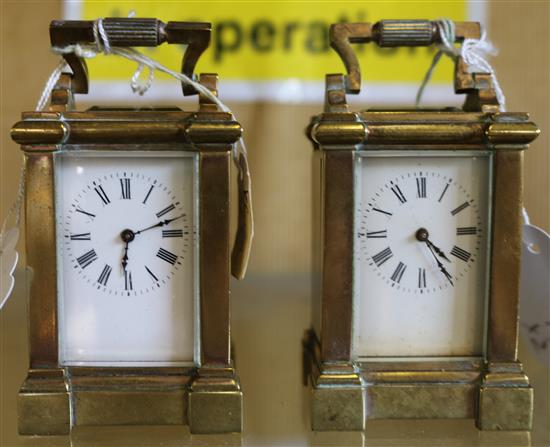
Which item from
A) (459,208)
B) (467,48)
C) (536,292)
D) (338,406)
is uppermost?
(467,48)

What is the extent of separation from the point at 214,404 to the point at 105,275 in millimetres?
213

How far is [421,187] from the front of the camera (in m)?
0.83

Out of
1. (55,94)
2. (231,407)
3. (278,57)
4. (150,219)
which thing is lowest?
(231,407)

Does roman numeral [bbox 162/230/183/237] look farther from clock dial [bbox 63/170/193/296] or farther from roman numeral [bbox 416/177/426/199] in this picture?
roman numeral [bbox 416/177/426/199]

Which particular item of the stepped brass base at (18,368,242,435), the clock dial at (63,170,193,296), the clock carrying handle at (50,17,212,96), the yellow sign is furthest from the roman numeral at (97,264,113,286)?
the yellow sign

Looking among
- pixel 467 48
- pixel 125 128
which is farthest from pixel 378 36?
pixel 125 128

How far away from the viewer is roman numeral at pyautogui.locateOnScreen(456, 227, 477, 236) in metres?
0.84

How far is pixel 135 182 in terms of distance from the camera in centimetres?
82

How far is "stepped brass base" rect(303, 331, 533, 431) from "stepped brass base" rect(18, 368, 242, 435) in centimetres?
12

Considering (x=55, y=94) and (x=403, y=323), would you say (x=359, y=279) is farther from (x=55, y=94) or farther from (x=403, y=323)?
(x=55, y=94)

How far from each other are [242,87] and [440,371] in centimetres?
64

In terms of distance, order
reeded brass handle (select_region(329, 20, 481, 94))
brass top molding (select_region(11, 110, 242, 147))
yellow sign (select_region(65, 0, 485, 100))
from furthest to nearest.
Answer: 1. yellow sign (select_region(65, 0, 485, 100))
2. reeded brass handle (select_region(329, 20, 481, 94))
3. brass top molding (select_region(11, 110, 242, 147))

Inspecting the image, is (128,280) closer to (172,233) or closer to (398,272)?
(172,233)

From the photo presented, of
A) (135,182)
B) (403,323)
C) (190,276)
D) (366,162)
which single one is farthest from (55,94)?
(403,323)
